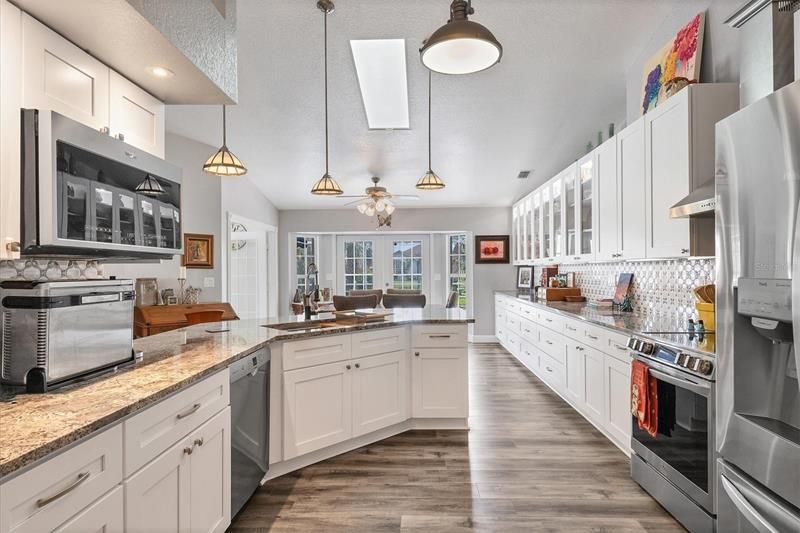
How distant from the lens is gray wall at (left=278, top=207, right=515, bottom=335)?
7.50 m

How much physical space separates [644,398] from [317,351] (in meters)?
1.84

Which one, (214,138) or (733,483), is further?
(214,138)

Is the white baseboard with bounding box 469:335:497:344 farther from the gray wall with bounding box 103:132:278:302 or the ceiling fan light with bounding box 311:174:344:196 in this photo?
the ceiling fan light with bounding box 311:174:344:196

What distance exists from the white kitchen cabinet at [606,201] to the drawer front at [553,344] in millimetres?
816

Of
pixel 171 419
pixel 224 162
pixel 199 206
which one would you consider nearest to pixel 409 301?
pixel 199 206

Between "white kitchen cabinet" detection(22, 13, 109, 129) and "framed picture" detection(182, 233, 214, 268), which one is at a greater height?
"white kitchen cabinet" detection(22, 13, 109, 129)

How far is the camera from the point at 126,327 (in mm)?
1700

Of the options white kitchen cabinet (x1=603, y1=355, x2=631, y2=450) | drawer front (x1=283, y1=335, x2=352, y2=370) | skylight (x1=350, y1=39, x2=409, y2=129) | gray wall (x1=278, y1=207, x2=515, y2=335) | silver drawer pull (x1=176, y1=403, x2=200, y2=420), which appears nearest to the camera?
silver drawer pull (x1=176, y1=403, x2=200, y2=420)

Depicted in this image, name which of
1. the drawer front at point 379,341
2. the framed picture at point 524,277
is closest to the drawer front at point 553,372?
the drawer front at point 379,341

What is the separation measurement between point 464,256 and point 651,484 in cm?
562

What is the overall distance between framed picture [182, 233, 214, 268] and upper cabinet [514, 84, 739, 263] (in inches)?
163

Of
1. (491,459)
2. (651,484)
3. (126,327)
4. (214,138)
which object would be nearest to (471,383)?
(491,459)

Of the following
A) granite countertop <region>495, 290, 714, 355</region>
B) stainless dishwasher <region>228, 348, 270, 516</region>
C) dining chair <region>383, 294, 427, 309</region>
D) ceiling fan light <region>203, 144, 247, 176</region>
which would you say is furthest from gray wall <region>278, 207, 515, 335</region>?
stainless dishwasher <region>228, 348, 270, 516</region>

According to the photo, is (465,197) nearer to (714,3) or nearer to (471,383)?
(471,383)
